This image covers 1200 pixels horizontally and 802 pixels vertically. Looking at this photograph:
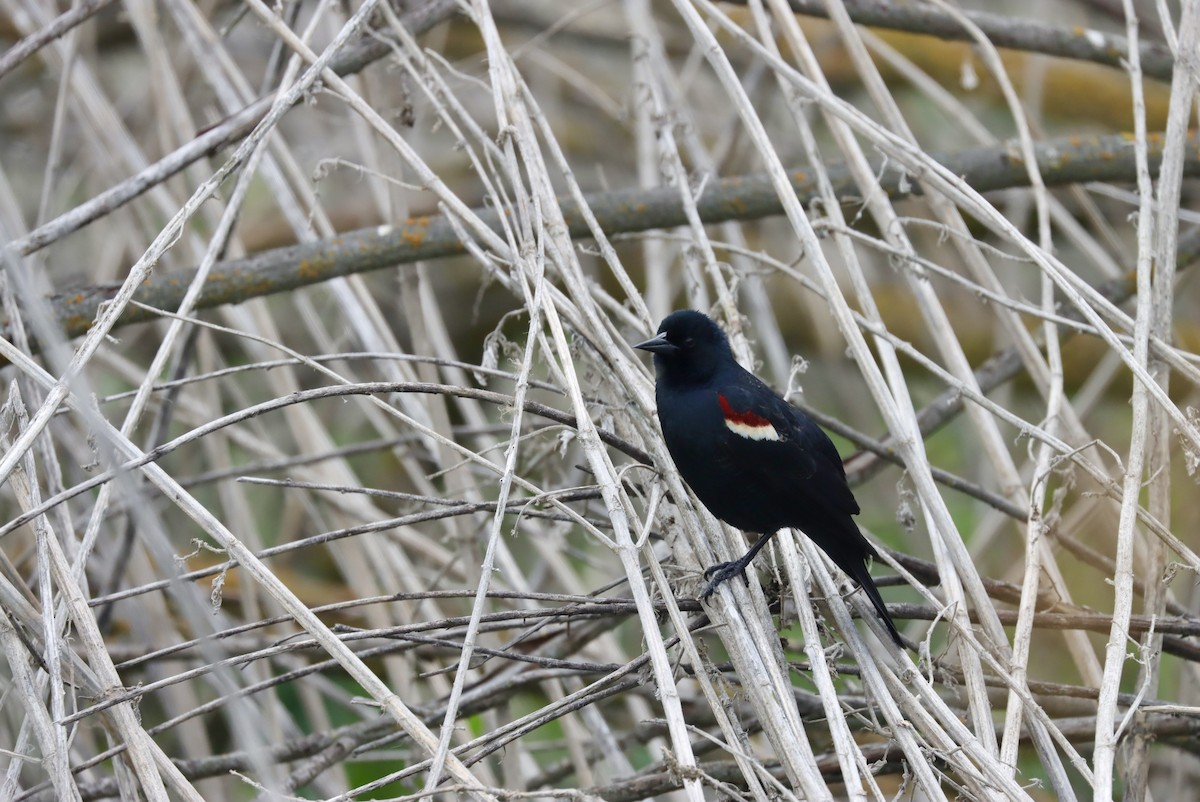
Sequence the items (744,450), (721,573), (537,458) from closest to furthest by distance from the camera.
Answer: (721,573)
(744,450)
(537,458)

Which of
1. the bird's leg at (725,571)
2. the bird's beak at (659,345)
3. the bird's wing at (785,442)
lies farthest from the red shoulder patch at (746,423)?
the bird's leg at (725,571)

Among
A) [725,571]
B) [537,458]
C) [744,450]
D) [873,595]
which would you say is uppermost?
[537,458]

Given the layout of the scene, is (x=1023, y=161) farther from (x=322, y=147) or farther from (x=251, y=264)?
(x=322, y=147)

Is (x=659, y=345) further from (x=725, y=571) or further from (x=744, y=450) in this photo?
(x=725, y=571)

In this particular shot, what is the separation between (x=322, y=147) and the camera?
18.7 ft

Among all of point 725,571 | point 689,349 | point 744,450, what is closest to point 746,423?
point 744,450

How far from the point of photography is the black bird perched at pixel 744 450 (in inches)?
100

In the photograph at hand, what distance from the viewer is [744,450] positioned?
2.70 metres

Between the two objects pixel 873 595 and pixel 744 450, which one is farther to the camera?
pixel 744 450

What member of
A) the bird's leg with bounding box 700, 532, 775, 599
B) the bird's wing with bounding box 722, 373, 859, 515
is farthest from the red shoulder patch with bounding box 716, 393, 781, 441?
the bird's leg with bounding box 700, 532, 775, 599

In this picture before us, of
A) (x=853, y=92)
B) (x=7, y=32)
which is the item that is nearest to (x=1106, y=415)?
(x=853, y=92)

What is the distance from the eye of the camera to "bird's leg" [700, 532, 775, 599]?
7.31ft

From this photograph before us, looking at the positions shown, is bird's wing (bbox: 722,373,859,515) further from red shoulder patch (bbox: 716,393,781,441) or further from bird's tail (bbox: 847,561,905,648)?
bird's tail (bbox: 847,561,905,648)

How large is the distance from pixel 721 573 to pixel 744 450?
486mm
